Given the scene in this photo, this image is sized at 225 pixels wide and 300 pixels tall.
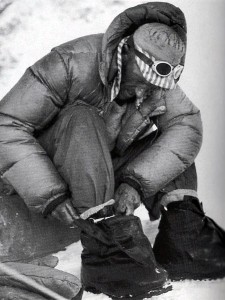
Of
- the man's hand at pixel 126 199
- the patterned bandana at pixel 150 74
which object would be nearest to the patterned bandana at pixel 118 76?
the patterned bandana at pixel 150 74

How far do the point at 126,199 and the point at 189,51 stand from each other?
0.23 m

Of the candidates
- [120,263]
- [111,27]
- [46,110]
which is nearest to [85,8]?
[111,27]

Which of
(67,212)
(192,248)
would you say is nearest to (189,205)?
(192,248)

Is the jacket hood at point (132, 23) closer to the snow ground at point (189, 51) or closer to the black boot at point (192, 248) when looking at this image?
the snow ground at point (189, 51)

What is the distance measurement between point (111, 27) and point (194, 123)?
19cm

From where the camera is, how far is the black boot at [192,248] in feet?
2.47

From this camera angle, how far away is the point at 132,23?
77cm

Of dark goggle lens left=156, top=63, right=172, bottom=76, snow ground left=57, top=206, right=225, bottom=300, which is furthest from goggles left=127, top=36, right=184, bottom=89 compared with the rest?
snow ground left=57, top=206, right=225, bottom=300

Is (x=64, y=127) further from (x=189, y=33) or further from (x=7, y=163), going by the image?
(x=189, y=33)

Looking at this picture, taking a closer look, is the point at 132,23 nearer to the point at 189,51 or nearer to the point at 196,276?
the point at 189,51

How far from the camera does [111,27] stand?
771mm

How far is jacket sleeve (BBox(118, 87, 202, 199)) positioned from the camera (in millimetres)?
814

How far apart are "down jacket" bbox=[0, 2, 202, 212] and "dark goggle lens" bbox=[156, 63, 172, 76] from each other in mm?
62

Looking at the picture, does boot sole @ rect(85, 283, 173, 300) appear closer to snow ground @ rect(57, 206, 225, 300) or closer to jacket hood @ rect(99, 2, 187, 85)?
snow ground @ rect(57, 206, 225, 300)
